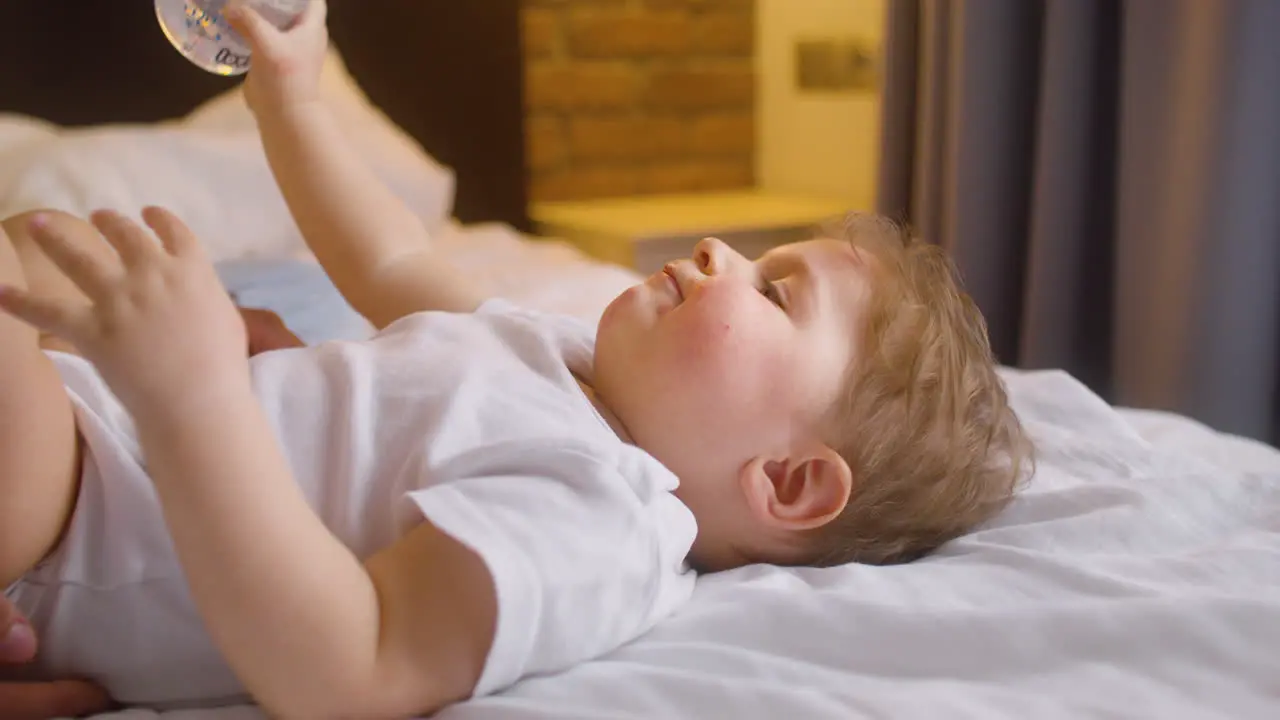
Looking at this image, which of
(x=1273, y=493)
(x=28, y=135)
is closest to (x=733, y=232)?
(x=28, y=135)

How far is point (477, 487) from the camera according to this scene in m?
0.71

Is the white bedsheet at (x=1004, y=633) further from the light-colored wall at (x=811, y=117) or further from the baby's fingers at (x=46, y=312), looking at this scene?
the light-colored wall at (x=811, y=117)

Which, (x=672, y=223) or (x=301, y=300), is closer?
(x=301, y=300)

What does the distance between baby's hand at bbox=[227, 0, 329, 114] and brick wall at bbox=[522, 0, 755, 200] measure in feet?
5.16

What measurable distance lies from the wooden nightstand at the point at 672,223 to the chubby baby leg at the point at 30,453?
1487mm

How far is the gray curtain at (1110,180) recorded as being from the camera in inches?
59.4

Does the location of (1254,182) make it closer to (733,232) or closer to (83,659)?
(733,232)

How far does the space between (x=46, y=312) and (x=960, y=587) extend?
594 millimetres

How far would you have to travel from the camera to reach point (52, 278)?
1.02 metres

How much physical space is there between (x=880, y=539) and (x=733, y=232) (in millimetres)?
1388

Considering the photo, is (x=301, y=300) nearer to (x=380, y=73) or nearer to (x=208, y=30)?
(x=208, y=30)

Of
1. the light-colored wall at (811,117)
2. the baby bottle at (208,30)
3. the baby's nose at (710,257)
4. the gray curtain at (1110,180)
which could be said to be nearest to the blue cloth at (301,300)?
the baby bottle at (208,30)

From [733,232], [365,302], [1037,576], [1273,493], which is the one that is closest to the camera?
[1037,576]

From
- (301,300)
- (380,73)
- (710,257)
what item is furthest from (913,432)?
(380,73)
